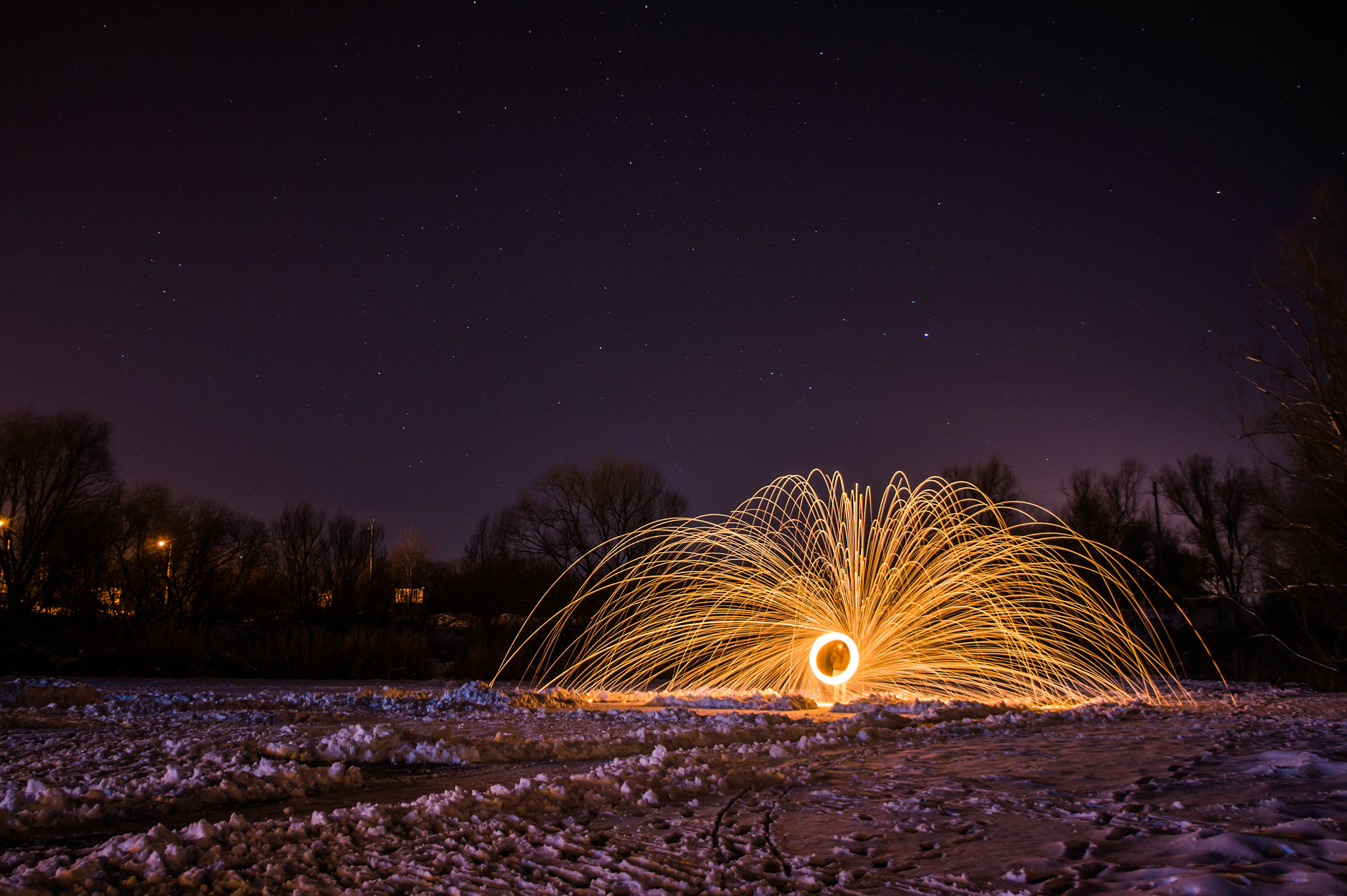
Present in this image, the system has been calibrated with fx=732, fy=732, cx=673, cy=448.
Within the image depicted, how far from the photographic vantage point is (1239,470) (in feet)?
125

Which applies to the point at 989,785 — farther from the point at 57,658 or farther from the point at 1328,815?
the point at 57,658

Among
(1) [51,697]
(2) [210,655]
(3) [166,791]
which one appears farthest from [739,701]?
(2) [210,655]

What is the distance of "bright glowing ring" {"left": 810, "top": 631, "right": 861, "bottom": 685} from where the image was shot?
11141 millimetres

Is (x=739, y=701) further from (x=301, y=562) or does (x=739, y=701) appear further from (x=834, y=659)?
(x=301, y=562)

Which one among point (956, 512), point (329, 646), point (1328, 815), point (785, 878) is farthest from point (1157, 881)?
point (329, 646)

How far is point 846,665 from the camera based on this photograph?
1144 cm

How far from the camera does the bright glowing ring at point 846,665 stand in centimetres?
1114

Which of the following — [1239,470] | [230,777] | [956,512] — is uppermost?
[1239,470]

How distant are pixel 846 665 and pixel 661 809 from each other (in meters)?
9.06

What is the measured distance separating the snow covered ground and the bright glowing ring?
5.25 m

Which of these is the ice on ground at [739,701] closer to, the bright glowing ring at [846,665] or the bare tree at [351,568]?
the bright glowing ring at [846,665]

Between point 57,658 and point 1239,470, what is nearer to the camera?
point 57,658

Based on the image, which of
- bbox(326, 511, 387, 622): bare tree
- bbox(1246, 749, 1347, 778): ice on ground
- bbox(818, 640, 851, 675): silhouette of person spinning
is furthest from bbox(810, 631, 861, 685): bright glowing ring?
bbox(326, 511, 387, 622): bare tree

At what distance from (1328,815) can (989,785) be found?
122 cm
